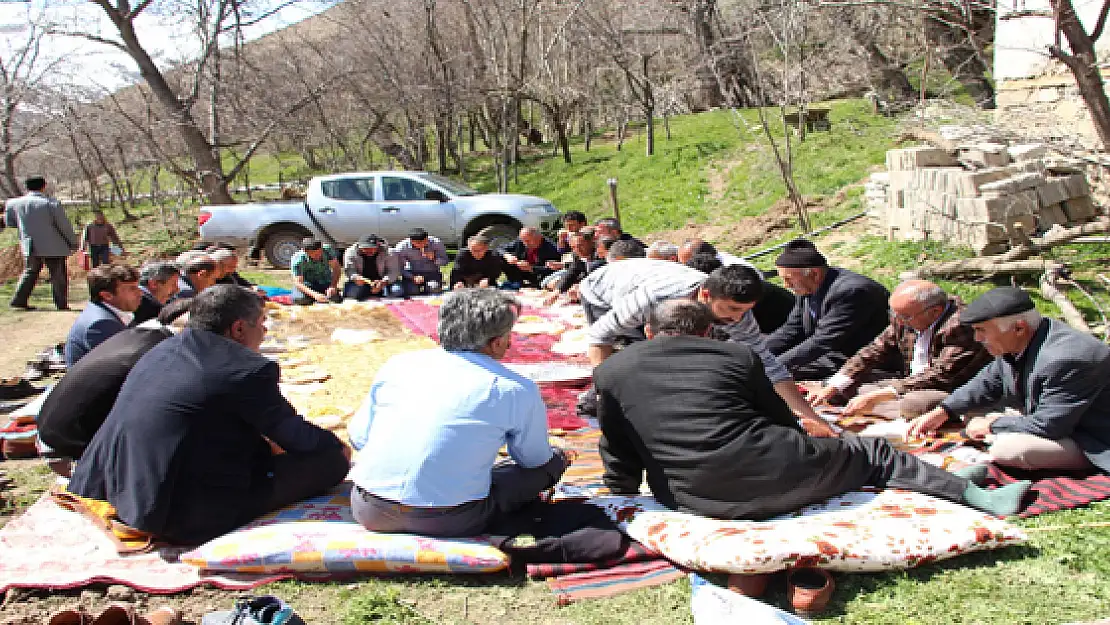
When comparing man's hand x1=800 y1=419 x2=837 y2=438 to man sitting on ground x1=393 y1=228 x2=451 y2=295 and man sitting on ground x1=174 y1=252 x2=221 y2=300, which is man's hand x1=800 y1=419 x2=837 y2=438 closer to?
man sitting on ground x1=174 y1=252 x2=221 y2=300

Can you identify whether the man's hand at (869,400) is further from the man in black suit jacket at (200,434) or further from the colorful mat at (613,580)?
the man in black suit jacket at (200,434)

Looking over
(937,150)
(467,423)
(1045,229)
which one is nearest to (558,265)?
(937,150)

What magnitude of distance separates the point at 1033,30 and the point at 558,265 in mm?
6098

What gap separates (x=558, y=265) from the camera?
10.2 meters

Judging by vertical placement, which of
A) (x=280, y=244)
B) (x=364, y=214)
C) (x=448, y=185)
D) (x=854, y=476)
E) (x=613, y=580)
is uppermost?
(x=448, y=185)

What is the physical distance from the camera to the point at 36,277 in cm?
1059

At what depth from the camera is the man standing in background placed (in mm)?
10422

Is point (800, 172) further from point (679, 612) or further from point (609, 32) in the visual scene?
point (679, 612)

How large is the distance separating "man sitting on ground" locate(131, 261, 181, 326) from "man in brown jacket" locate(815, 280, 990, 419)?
4.58 metres

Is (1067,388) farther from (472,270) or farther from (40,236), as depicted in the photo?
(40,236)

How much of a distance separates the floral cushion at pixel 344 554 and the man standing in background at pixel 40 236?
28.9 feet

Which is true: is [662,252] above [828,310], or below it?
above

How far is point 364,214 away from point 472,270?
442cm

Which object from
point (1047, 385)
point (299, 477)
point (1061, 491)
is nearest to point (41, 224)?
point (299, 477)
